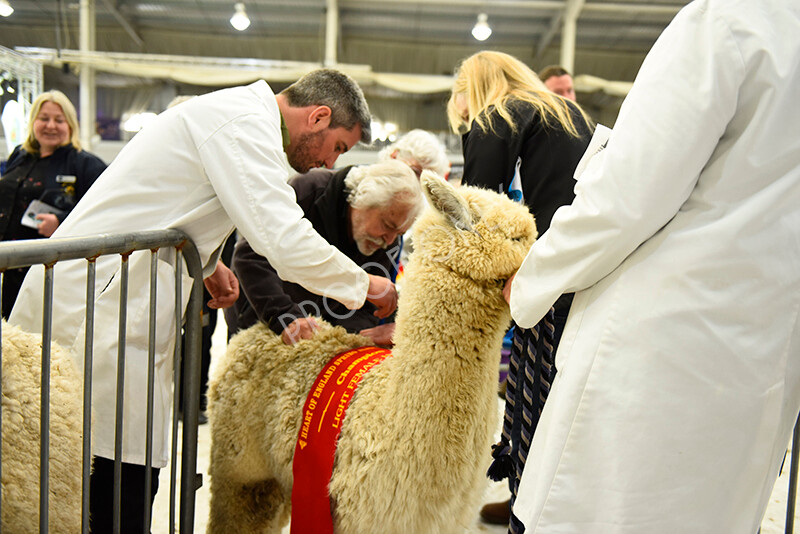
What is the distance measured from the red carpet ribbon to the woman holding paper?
243cm

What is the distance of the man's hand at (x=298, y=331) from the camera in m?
1.93

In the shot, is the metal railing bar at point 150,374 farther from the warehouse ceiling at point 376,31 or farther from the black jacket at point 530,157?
the warehouse ceiling at point 376,31

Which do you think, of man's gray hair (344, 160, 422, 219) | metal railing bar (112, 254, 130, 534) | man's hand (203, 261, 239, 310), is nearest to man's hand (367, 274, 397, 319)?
man's gray hair (344, 160, 422, 219)

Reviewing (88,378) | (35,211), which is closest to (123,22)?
(35,211)

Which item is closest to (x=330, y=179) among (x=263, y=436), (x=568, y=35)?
(x=263, y=436)

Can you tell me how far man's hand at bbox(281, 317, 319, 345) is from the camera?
1.93 metres

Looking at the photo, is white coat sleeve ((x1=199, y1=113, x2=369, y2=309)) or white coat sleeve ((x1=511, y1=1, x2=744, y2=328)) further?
white coat sleeve ((x1=199, y1=113, x2=369, y2=309))

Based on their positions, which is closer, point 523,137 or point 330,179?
point 523,137

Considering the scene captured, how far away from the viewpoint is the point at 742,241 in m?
1.11

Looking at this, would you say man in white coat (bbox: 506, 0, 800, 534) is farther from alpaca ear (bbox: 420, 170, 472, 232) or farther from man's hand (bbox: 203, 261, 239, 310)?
man's hand (bbox: 203, 261, 239, 310)

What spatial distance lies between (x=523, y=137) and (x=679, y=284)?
3.46 feet

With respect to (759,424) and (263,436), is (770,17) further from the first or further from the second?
(263,436)

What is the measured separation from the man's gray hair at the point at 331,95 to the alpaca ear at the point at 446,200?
1.90 ft

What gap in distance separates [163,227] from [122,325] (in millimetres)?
325
